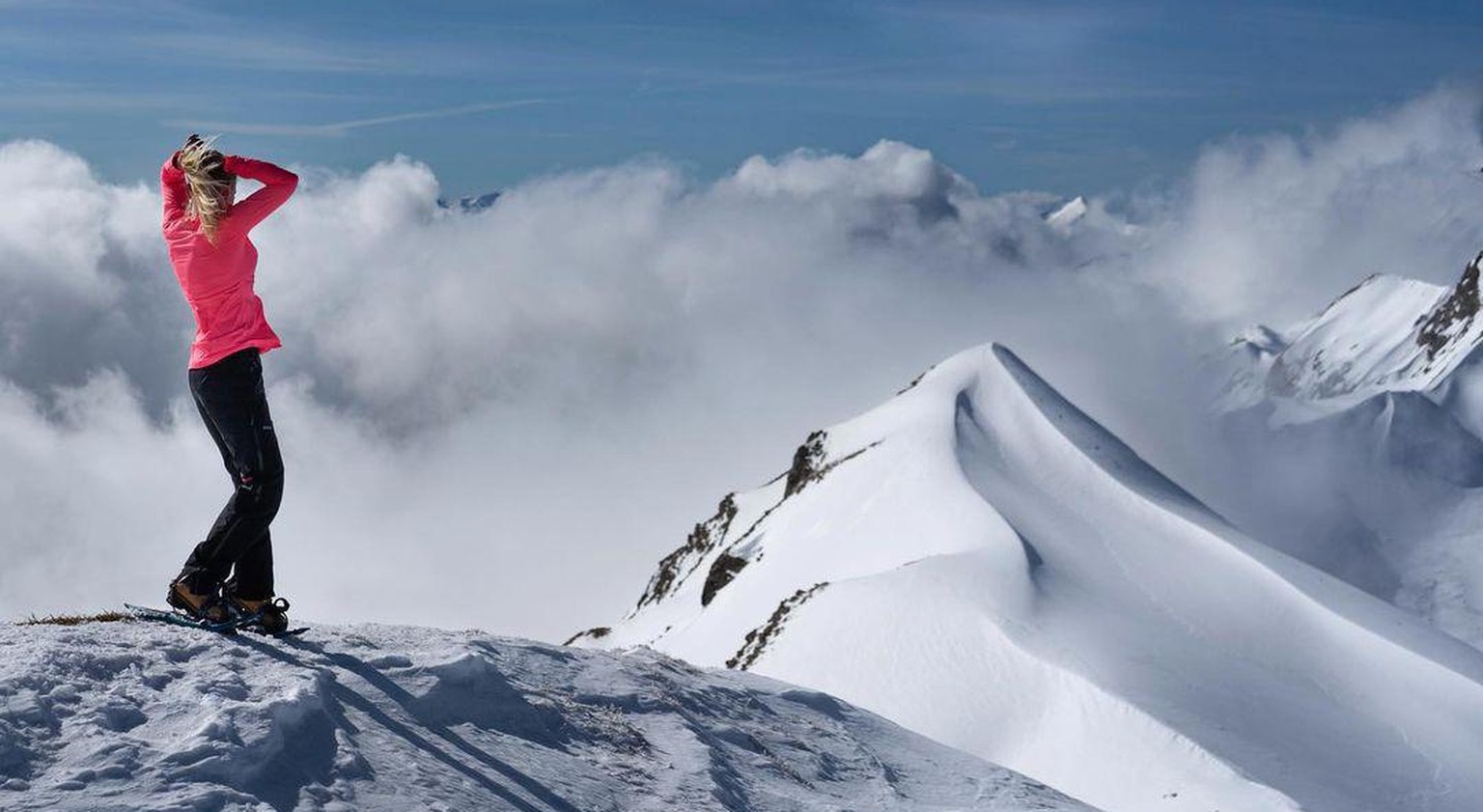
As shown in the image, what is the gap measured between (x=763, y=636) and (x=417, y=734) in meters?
23.8

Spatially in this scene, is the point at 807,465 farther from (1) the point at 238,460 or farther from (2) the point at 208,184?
(2) the point at 208,184

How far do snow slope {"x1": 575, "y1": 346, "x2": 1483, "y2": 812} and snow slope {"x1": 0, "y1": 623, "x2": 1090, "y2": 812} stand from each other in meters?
11.6

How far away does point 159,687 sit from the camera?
762 centimetres

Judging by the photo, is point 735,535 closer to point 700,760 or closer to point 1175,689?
point 1175,689

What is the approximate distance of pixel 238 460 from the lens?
8578 millimetres

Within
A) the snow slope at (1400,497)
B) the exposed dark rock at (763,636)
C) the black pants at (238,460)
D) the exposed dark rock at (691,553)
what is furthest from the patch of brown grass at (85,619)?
the snow slope at (1400,497)

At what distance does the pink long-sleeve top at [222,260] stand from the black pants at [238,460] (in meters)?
0.16

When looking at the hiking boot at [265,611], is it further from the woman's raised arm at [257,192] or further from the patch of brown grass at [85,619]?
the woman's raised arm at [257,192]

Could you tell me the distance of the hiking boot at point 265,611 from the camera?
8984 millimetres

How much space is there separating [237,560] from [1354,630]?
29036mm

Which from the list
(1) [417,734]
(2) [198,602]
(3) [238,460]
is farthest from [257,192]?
(1) [417,734]

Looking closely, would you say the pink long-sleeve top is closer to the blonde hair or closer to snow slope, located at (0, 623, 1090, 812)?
the blonde hair

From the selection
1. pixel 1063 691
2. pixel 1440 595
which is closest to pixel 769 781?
pixel 1063 691

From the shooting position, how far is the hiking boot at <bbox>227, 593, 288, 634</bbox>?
8984 mm
